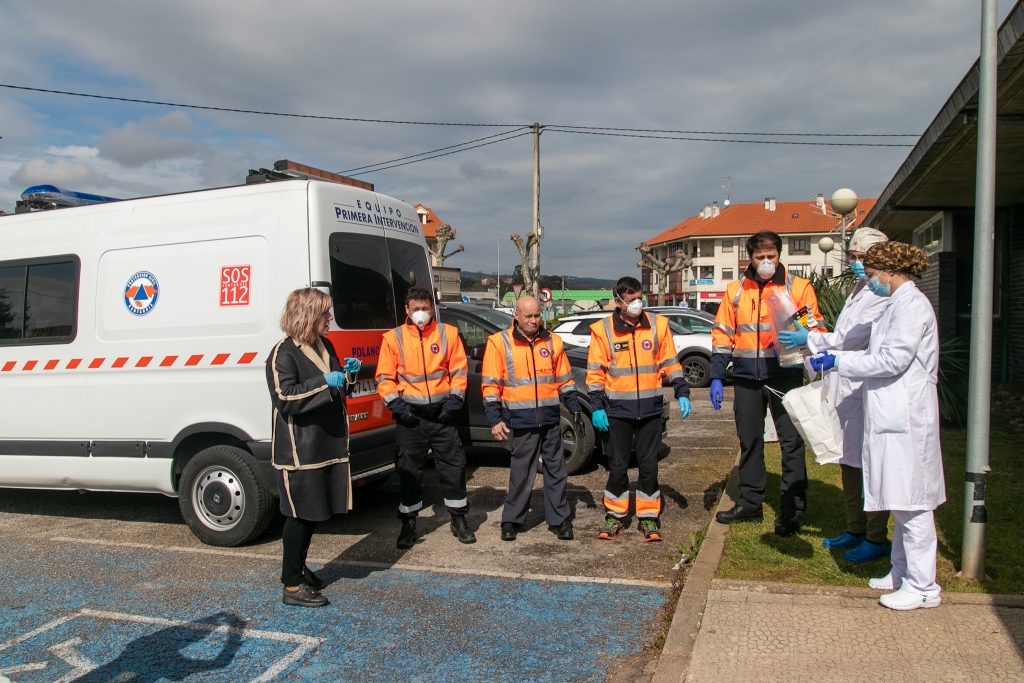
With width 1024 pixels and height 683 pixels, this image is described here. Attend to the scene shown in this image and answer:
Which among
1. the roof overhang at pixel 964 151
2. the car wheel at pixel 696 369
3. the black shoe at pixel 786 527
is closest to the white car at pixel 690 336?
the car wheel at pixel 696 369

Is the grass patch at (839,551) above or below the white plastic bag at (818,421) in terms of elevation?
below

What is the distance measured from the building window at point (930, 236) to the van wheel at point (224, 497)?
37.6 ft

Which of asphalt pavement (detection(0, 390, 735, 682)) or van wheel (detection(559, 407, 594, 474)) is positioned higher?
van wheel (detection(559, 407, 594, 474))

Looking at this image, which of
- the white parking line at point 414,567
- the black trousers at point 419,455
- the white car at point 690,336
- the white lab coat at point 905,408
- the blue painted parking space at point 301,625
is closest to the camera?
the blue painted parking space at point 301,625

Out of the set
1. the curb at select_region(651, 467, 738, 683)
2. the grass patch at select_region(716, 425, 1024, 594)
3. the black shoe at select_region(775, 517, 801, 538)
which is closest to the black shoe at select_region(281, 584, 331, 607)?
the curb at select_region(651, 467, 738, 683)

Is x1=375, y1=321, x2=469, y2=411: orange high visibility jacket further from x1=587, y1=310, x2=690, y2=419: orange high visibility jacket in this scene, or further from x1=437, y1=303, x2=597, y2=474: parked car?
x1=437, y1=303, x2=597, y2=474: parked car

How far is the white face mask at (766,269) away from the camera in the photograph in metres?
5.23

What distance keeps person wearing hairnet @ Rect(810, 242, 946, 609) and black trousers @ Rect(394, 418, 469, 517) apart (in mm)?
2716

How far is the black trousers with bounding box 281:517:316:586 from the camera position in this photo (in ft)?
14.5

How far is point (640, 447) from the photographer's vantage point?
5500 millimetres

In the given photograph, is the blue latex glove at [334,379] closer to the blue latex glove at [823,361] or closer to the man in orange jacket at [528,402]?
the man in orange jacket at [528,402]

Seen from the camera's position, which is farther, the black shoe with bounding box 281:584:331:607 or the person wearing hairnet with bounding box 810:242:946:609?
the black shoe with bounding box 281:584:331:607

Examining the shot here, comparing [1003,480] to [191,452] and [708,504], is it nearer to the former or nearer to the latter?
[708,504]

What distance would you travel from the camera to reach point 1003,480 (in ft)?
20.9
